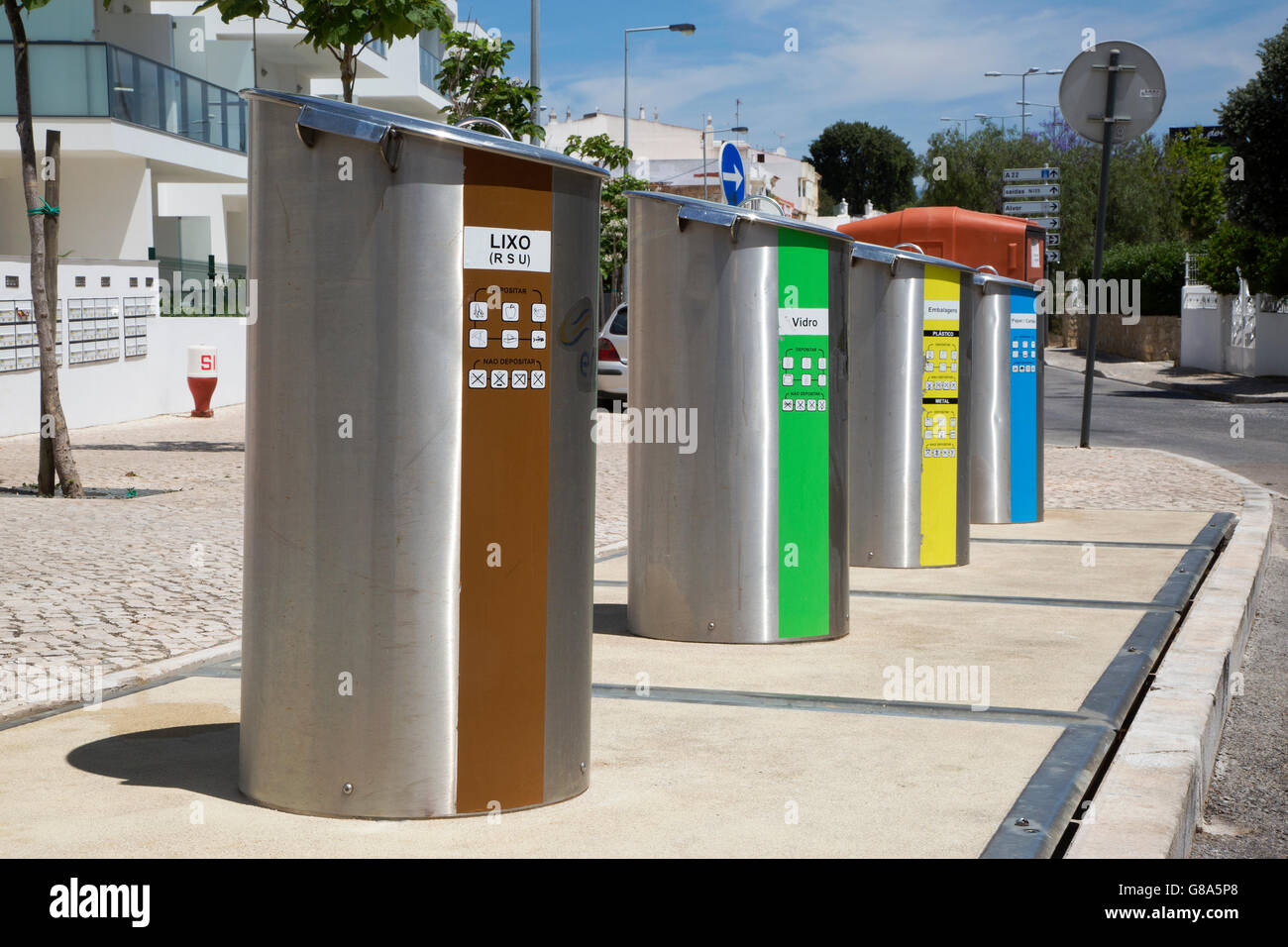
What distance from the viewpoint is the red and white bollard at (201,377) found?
21.8 metres

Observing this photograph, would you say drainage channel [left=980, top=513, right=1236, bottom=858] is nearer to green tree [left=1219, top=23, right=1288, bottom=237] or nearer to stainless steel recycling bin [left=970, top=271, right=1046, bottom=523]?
stainless steel recycling bin [left=970, top=271, right=1046, bottom=523]

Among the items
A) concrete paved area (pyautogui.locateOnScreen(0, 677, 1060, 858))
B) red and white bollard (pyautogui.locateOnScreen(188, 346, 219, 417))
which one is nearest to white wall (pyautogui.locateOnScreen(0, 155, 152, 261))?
red and white bollard (pyautogui.locateOnScreen(188, 346, 219, 417))

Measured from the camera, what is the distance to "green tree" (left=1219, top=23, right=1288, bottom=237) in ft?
99.8

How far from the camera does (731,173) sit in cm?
814

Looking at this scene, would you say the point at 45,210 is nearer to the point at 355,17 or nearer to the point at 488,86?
the point at 355,17

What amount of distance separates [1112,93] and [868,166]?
4525 inches

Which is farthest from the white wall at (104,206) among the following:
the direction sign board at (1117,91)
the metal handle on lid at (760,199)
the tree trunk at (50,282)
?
the metal handle on lid at (760,199)

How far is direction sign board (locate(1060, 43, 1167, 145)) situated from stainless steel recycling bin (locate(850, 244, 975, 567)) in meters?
6.36

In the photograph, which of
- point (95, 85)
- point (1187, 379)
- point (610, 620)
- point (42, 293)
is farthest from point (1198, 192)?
point (610, 620)

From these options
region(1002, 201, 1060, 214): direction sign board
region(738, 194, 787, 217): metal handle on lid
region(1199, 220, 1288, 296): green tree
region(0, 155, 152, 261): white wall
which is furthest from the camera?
region(1199, 220, 1288, 296): green tree

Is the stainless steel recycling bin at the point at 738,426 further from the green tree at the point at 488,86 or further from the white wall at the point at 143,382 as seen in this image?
the green tree at the point at 488,86

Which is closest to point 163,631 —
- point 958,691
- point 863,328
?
point 958,691

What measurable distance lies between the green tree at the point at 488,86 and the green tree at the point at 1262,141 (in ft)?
→ 51.2
